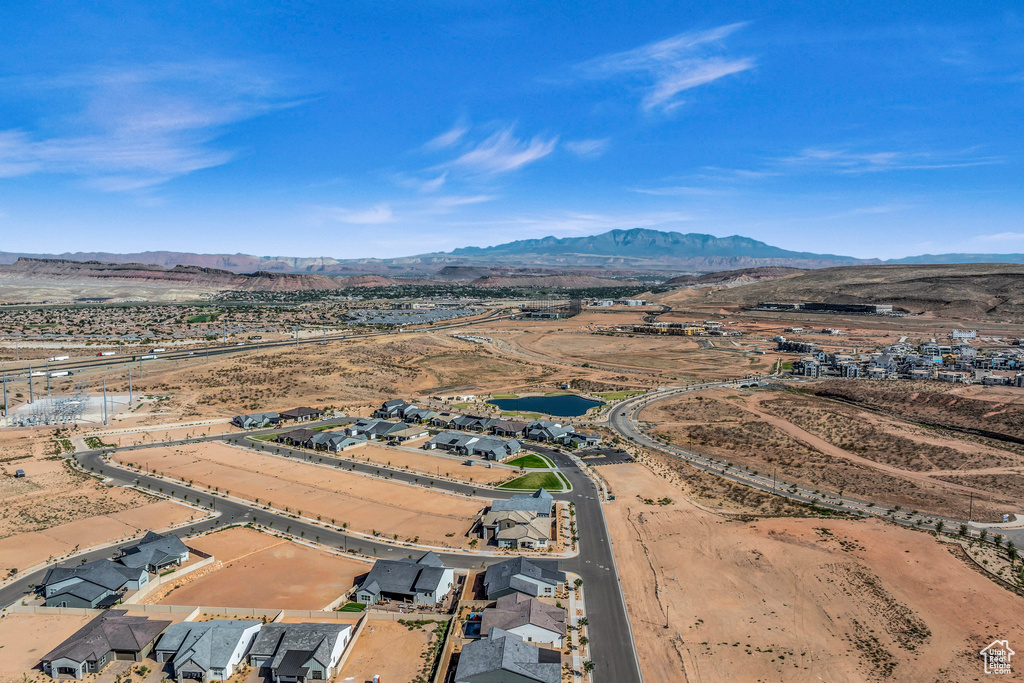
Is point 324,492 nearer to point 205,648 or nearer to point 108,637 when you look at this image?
point 108,637

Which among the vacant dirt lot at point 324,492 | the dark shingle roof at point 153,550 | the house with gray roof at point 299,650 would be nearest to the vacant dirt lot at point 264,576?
the dark shingle roof at point 153,550

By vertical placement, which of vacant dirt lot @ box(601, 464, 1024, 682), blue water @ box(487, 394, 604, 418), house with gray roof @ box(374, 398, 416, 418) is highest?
house with gray roof @ box(374, 398, 416, 418)

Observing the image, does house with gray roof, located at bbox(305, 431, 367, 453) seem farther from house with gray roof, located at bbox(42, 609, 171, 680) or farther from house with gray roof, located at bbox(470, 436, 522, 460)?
house with gray roof, located at bbox(42, 609, 171, 680)

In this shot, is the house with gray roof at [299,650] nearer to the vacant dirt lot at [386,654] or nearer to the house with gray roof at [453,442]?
the vacant dirt lot at [386,654]

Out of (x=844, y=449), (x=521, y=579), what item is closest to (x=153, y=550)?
(x=521, y=579)

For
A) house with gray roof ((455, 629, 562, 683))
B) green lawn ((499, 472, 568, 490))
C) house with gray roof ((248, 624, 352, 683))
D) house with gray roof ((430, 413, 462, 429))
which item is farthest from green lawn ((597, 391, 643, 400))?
house with gray roof ((248, 624, 352, 683))

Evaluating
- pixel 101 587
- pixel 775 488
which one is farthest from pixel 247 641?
pixel 775 488
